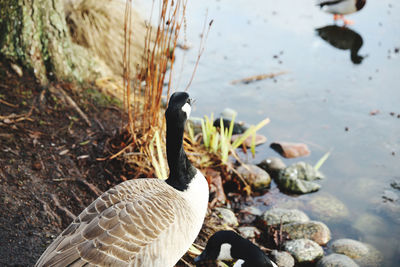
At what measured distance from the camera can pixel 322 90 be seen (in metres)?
8.20

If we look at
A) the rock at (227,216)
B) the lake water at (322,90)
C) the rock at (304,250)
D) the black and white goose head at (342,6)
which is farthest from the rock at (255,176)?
the black and white goose head at (342,6)

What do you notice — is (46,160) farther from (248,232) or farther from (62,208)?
(248,232)

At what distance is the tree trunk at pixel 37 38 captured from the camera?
5223mm

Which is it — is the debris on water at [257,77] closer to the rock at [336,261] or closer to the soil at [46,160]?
the soil at [46,160]

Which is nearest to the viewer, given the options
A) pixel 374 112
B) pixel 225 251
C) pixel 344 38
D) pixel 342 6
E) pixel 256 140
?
pixel 225 251

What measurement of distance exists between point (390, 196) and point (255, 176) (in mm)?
1982

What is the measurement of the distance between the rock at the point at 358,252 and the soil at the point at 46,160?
270 centimetres

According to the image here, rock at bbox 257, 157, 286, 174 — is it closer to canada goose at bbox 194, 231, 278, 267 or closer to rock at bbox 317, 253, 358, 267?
rock at bbox 317, 253, 358, 267

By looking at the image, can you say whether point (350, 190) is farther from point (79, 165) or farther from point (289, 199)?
point (79, 165)

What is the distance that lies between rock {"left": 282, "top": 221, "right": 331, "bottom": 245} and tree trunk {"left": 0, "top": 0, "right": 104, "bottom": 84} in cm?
385

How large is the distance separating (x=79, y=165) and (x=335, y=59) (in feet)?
25.0

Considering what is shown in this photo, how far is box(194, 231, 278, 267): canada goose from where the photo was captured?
3.36m

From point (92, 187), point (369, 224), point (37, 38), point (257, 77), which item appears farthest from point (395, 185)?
point (37, 38)

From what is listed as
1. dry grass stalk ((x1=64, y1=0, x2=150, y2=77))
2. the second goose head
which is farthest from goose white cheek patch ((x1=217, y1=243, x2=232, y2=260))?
dry grass stalk ((x1=64, y1=0, x2=150, y2=77))
